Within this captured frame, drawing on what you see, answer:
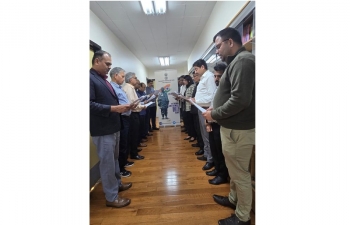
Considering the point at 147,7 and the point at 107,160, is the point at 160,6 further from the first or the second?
the point at 107,160

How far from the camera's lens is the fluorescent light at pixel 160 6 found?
9.36ft

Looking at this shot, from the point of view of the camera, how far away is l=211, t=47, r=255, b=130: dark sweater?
3.46 ft

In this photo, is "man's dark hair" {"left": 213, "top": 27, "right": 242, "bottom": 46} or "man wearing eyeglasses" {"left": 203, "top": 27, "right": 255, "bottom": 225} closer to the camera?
"man wearing eyeglasses" {"left": 203, "top": 27, "right": 255, "bottom": 225}

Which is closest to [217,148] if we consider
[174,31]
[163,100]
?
[174,31]

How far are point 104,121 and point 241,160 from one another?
4.17ft

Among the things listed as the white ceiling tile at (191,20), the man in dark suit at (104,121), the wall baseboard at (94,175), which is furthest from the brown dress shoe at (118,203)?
the white ceiling tile at (191,20)

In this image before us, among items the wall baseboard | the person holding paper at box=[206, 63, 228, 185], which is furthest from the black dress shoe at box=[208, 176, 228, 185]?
the wall baseboard

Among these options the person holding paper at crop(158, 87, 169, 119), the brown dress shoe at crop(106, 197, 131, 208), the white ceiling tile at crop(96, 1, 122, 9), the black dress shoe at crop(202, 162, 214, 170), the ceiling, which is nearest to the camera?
the brown dress shoe at crop(106, 197, 131, 208)

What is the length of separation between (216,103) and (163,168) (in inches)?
68.3

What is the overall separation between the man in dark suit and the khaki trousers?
990mm

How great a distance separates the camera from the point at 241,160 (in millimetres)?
1200

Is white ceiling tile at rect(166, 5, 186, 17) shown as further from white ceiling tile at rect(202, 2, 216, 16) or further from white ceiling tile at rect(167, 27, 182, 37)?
white ceiling tile at rect(167, 27, 182, 37)

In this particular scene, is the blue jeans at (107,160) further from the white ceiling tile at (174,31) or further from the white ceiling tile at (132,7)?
the white ceiling tile at (174,31)
